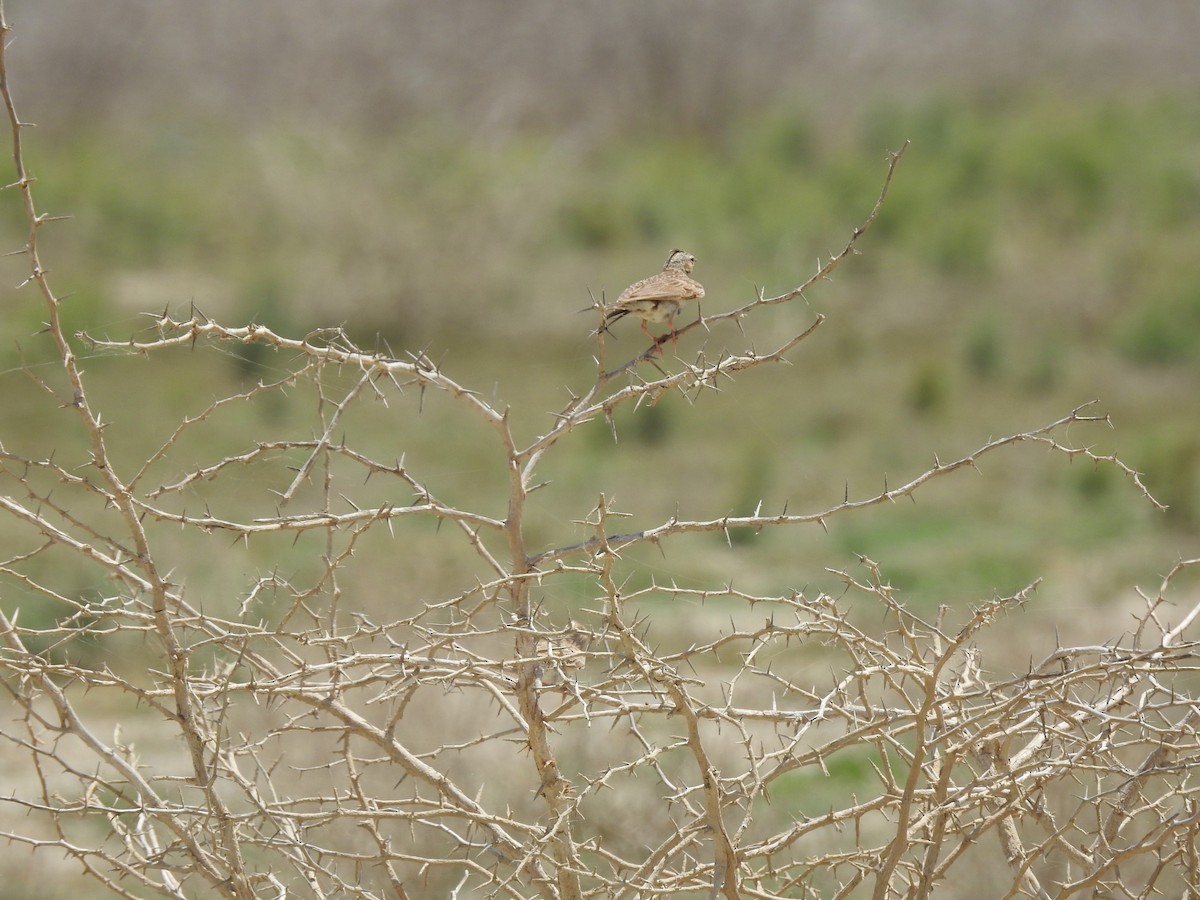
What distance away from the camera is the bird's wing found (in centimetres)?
260

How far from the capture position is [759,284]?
526 inches

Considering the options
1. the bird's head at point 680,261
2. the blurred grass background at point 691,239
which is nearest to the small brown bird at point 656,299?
the bird's head at point 680,261

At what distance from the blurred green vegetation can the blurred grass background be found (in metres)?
0.08

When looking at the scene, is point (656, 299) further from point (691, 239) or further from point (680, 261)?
point (691, 239)

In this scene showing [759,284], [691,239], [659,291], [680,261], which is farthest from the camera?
[691,239]

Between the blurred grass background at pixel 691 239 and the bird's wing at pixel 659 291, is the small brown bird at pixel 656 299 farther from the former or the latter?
the blurred grass background at pixel 691 239

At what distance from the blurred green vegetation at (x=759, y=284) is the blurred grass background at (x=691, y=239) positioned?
0.08 meters

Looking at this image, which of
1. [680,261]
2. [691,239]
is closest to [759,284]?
[680,261]

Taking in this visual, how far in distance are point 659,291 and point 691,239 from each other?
71.7 feet

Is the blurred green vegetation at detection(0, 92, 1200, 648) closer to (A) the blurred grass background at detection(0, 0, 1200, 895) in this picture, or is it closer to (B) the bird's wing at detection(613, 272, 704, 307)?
(A) the blurred grass background at detection(0, 0, 1200, 895)

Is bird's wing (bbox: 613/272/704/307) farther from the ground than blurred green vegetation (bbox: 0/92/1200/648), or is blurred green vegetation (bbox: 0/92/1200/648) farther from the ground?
blurred green vegetation (bbox: 0/92/1200/648)

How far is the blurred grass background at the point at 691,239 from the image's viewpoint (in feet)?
51.4

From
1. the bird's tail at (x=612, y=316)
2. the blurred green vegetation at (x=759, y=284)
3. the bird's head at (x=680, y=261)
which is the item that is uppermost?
the blurred green vegetation at (x=759, y=284)

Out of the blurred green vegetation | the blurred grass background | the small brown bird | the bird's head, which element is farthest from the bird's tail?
the blurred green vegetation
